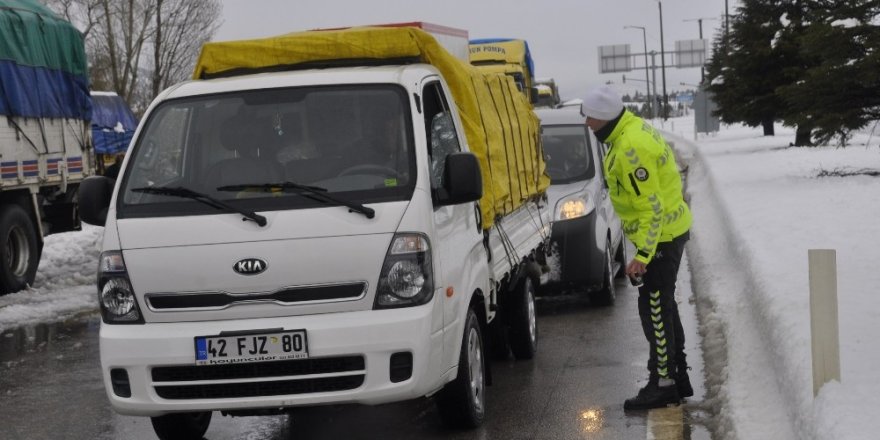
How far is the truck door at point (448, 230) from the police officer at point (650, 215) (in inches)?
31.9

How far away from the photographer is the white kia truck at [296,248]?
6.14 m

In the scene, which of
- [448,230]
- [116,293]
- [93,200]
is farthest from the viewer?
[93,200]

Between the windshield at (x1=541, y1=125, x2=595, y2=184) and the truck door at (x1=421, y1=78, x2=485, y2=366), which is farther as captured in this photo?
the windshield at (x1=541, y1=125, x2=595, y2=184)

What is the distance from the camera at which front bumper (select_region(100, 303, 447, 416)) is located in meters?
6.08

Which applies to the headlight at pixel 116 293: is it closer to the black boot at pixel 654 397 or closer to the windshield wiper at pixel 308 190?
the windshield wiper at pixel 308 190

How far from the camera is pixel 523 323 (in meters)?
8.97

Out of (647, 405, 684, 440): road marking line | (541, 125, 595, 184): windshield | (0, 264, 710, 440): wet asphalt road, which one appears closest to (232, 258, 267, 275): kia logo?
(0, 264, 710, 440): wet asphalt road

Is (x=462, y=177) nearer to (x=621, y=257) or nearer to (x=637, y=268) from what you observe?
(x=637, y=268)

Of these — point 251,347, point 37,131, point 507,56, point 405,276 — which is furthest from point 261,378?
point 507,56

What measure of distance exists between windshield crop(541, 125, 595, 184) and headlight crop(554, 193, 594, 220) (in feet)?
1.59

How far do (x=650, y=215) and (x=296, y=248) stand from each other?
6.85ft

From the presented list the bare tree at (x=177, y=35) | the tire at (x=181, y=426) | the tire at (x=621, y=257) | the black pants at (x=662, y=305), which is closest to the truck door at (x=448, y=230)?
the black pants at (x=662, y=305)

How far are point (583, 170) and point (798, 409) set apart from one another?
5.97 meters

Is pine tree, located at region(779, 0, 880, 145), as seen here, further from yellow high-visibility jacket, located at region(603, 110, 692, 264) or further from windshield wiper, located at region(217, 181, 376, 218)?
windshield wiper, located at region(217, 181, 376, 218)
